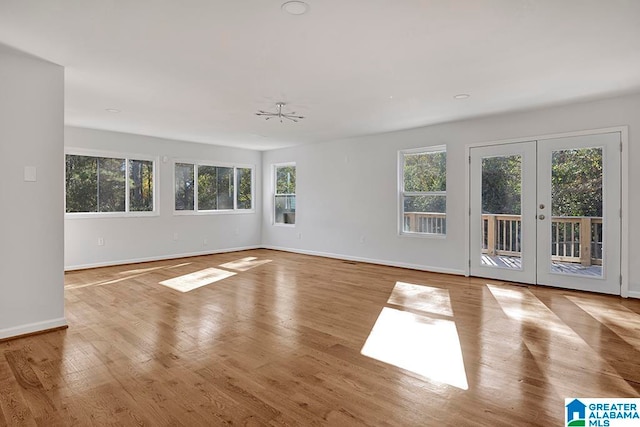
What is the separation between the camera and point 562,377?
242 centimetres

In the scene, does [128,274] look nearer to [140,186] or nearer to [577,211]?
[140,186]

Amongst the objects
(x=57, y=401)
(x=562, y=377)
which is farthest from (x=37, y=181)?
(x=562, y=377)

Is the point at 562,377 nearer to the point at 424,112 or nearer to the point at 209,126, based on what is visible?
the point at 424,112

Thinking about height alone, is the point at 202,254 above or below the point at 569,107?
below

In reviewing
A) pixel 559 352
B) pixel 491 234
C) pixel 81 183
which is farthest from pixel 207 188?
pixel 559 352

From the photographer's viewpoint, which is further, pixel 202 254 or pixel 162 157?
pixel 202 254

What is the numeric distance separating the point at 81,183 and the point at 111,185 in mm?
495

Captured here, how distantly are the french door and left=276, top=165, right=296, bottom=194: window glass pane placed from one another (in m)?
4.29

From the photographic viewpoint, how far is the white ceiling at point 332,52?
2484mm

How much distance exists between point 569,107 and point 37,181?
6249mm

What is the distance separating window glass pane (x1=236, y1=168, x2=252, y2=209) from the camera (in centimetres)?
893

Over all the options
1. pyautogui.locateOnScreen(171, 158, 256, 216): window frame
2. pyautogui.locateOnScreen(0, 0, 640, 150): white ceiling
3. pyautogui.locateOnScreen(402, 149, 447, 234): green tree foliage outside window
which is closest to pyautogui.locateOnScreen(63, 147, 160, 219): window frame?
pyautogui.locateOnScreen(171, 158, 256, 216): window frame

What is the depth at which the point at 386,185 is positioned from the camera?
681 centimetres

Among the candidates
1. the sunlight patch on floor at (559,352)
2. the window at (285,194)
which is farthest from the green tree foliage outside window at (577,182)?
the window at (285,194)
